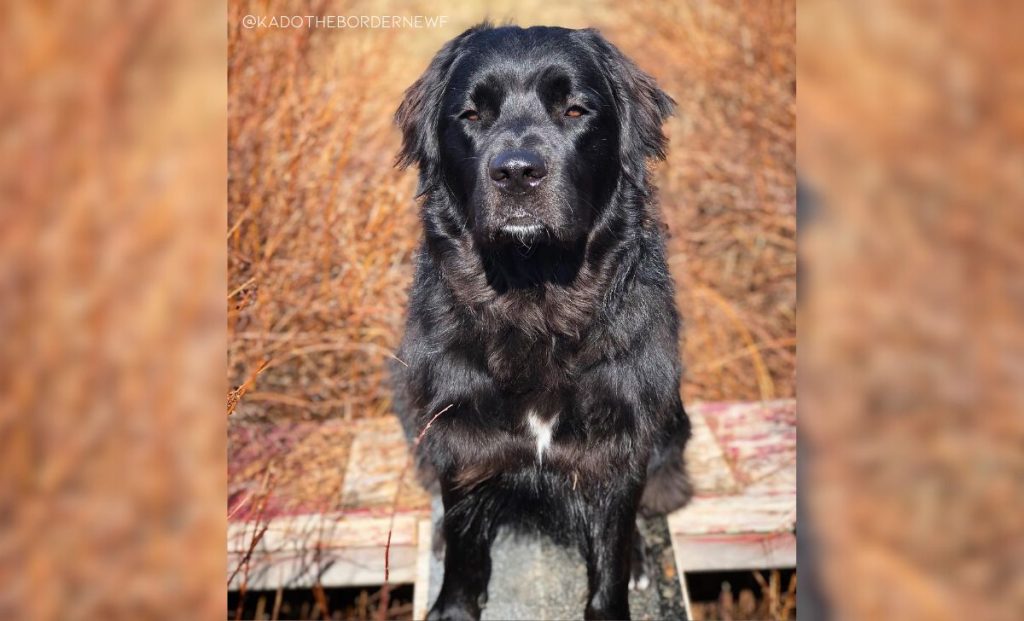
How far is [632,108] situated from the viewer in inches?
102

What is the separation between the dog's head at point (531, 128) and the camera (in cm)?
223

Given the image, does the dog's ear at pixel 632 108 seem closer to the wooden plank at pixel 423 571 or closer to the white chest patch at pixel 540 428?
the white chest patch at pixel 540 428

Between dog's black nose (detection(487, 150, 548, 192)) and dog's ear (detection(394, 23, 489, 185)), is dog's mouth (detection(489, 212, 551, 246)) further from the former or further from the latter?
dog's ear (detection(394, 23, 489, 185))

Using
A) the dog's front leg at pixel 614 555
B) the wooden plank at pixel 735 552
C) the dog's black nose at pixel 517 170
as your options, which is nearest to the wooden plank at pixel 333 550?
the dog's front leg at pixel 614 555

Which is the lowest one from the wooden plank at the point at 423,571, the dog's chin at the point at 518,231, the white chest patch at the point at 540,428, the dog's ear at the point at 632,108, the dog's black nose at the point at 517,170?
the wooden plank at the point at 423,571

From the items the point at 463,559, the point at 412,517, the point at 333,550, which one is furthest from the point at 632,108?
the point at 333,550

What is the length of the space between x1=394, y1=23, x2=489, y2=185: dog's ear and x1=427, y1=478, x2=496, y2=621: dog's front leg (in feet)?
3.39

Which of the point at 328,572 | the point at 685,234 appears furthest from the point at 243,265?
the point at 685,234
